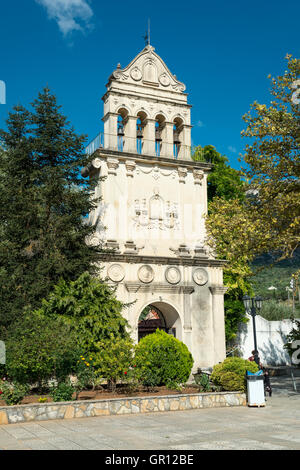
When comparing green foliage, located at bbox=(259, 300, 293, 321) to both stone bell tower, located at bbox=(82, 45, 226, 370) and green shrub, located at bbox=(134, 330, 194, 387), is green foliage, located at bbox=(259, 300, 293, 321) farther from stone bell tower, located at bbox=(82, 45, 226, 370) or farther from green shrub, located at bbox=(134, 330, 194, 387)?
green shrub, located at bbox=(134, 330, 194, 387)

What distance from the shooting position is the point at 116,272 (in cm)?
2116

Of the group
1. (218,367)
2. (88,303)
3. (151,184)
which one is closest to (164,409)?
(218,367)

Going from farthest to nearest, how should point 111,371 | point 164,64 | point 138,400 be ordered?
point 164,64
point 111,371
point 138,400

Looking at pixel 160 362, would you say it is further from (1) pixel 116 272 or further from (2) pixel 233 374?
(1) pixel 116 272

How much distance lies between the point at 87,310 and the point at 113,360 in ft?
9.40

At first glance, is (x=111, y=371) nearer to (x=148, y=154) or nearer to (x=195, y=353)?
(x=195, y=353)

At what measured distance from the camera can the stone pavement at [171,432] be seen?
28.0 ft

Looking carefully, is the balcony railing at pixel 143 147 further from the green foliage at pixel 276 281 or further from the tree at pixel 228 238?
the green foliage at pixel 276 281

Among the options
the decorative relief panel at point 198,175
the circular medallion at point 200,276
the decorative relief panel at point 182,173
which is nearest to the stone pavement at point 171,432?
the circular medallion at point 200,276

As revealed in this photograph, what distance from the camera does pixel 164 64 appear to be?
82.5ft

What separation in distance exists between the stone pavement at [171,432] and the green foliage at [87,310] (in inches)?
148

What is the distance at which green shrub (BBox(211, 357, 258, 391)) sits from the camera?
1501 cm

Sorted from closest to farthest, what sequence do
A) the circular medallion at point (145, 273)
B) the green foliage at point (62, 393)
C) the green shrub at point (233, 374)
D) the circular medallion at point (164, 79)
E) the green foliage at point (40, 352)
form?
the green foliage at point (62, 393) → the green foliage at point (40, 352) → the green shrub at point (233, 374) → the circular medallion at point (145, 273) → the circular medallion at point (164, 79)
